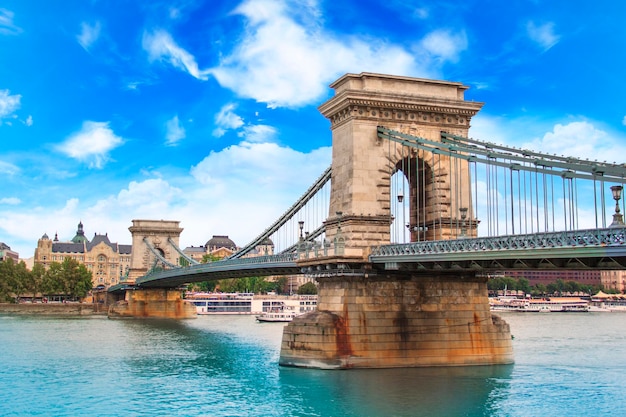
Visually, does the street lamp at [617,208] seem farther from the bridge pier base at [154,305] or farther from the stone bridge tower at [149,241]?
the stone bridge tower at [149,241]

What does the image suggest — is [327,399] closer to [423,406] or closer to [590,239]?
[423,406]

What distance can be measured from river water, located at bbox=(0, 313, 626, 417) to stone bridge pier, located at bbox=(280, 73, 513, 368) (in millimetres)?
1243

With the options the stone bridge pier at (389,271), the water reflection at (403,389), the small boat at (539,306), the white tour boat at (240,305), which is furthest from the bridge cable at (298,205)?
the small boat at (539,306)

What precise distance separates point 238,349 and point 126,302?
60.5 m

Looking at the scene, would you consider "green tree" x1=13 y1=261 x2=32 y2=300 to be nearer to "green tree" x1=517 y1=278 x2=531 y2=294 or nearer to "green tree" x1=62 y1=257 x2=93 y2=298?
"green tree" x1=62 y1=257 x2=93 y2=298

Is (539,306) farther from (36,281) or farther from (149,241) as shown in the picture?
(36,281)

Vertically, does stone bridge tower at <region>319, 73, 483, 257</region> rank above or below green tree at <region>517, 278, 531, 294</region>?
above

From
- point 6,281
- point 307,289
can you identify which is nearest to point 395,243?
point 6,281

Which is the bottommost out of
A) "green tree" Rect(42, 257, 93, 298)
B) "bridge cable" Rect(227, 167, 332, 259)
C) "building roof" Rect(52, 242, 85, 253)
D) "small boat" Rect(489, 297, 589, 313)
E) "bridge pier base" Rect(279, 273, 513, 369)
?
"small boat" Rect(489, 297, 589, 313)

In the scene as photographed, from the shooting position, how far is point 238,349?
55344 millimetres

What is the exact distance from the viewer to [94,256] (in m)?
190

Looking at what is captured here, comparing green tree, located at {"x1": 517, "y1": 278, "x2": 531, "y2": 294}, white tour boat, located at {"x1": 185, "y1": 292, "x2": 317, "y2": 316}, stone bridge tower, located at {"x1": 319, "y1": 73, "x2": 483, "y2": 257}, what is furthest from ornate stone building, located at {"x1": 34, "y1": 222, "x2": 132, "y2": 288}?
stone bridge tower, located at {"x1": 319, "y1": 73, "x2": 483, "y2": 257}

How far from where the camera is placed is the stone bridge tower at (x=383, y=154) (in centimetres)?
4009

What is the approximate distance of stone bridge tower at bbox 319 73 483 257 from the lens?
40094 millimetres
